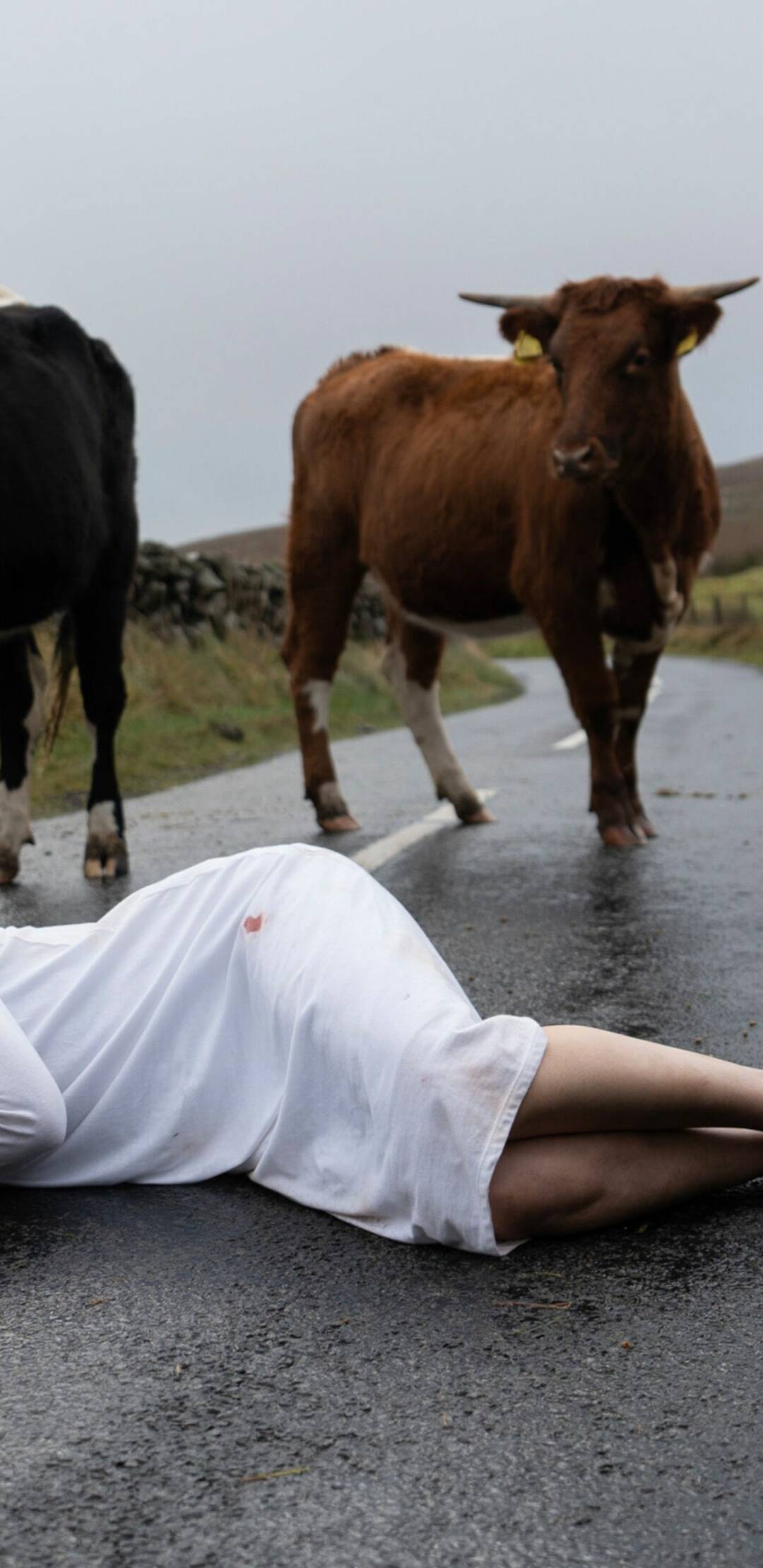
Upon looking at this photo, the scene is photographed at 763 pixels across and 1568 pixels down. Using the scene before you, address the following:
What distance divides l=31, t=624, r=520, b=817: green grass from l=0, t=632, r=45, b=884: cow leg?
78.2 inches

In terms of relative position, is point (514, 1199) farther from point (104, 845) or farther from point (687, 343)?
point (687, 343)

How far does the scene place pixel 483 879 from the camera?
6.19 metres

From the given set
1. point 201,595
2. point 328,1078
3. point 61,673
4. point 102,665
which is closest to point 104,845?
point 102,665

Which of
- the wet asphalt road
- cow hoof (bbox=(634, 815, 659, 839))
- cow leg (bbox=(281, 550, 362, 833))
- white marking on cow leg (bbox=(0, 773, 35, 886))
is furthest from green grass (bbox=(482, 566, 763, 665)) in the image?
the wet asphalt road

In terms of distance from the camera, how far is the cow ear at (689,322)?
23.1 feet

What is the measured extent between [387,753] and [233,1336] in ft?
34.3

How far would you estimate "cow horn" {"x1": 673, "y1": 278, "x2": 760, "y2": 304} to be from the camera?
706 cm

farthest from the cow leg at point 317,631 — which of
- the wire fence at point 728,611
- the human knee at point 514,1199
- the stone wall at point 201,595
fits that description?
the wire fence at point 728,611

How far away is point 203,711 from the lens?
50.9 ft

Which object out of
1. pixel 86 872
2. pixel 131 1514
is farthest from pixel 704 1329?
pixel 86 872

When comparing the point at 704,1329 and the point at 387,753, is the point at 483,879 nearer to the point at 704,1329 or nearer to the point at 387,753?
the point at 704,1329

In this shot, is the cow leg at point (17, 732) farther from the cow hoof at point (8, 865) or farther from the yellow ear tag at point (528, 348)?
the yellow ear tag at point (528, 348)

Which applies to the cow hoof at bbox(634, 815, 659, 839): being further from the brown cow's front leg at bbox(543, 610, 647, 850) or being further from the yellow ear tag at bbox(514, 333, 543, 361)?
the yellow ear tag at bbox(514, 333, 543, 361)

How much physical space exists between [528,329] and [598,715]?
174 cm
